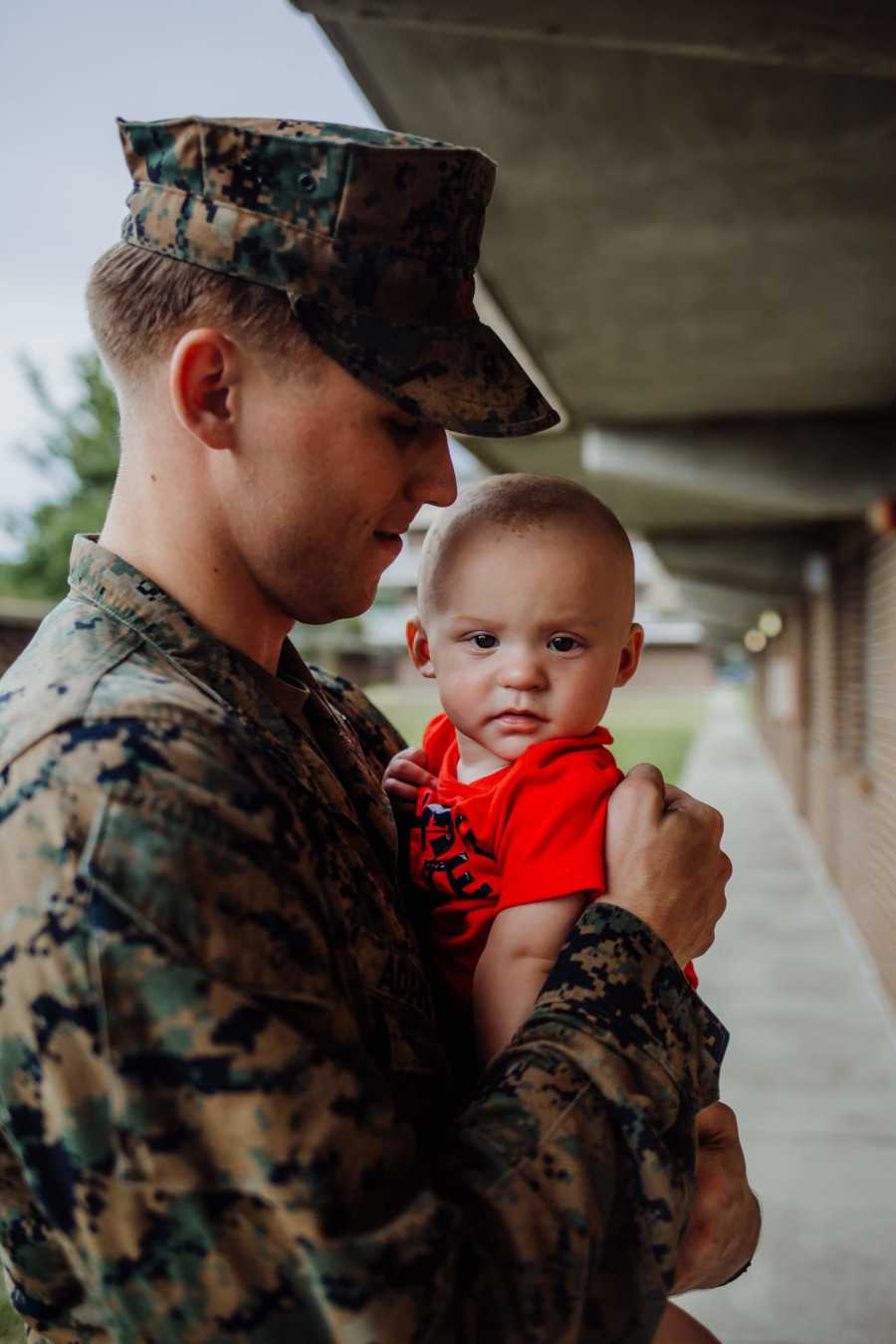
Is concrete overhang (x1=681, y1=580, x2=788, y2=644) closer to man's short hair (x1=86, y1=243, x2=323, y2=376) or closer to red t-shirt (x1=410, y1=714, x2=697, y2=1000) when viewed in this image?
red t-shirt (x1=410, y1=714, x2=697, y2=1000)

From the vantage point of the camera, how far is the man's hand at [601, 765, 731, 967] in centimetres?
137

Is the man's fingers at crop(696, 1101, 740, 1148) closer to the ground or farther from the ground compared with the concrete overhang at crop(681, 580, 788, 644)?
closer to the ground

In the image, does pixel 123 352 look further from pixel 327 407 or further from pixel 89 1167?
pixel 89 1167

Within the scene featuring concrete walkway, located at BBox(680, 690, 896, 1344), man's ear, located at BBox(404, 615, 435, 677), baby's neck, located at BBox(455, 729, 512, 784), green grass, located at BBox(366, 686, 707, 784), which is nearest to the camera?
baby's neck, located at BBox(455, 729, 512, 784)

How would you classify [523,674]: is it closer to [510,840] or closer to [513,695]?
[513,695]

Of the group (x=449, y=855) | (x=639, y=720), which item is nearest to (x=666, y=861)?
(x=449, y=855)

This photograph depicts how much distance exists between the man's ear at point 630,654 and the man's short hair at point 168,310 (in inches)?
30.7

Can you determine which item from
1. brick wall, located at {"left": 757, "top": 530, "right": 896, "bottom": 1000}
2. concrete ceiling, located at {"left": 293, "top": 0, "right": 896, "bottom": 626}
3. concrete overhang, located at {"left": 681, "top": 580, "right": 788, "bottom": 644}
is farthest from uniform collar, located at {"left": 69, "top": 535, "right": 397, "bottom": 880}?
concrete overhang, located at {"left": 681, "top": 580, "right": 788, "bottom": 644}

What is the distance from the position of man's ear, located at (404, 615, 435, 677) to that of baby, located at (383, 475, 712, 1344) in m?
0.05

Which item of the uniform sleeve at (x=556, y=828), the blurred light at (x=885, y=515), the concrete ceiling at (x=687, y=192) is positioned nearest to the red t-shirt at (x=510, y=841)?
the uniform sleeve at (x=556, y=828)

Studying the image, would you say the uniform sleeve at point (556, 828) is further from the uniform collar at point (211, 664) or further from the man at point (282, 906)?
the uniform collar at point (211, 664)

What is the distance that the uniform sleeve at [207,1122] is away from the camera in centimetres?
89

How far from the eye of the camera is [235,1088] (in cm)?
89

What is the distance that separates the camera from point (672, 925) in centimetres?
137
